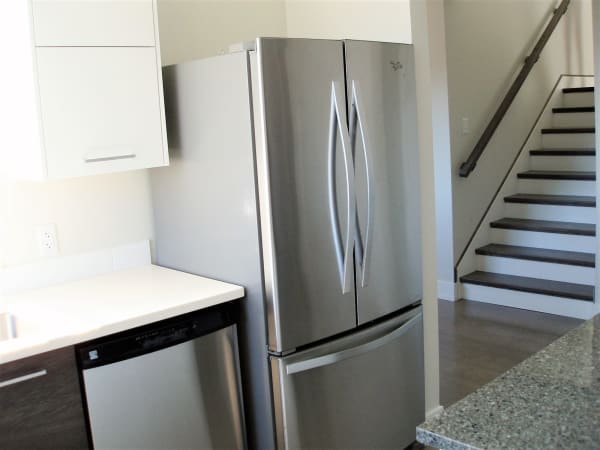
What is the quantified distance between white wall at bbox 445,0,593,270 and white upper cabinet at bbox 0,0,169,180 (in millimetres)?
3256

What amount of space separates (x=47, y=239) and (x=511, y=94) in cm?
416

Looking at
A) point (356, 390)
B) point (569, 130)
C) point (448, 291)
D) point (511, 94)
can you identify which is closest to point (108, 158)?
point (356, 390)

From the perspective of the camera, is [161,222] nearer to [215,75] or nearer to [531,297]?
[215,75]

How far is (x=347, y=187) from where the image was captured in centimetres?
242

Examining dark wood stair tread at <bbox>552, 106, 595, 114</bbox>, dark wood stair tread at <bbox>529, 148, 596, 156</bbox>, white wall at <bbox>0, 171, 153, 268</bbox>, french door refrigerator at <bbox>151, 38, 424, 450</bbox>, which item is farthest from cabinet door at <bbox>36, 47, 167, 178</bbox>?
dark wood stair tread at <bbox>552, 106, 595, 114</bbox>

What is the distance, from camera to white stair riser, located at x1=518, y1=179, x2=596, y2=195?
17.7 ft

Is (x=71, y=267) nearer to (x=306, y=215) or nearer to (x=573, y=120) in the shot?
(x=306, y=215)

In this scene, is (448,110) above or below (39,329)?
above

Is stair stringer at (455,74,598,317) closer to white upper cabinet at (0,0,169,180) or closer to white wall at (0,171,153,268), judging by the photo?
white wall at (0,171,153,268)

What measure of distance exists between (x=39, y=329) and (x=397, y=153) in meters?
1.46

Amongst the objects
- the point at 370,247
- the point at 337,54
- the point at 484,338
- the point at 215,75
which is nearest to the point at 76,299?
the point at 215,75

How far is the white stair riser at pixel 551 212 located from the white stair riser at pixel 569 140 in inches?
31.4

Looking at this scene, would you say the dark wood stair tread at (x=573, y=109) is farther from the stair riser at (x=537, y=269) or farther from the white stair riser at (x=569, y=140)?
the stair riser at (x=537, y=269)

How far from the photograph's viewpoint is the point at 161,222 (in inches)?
110
